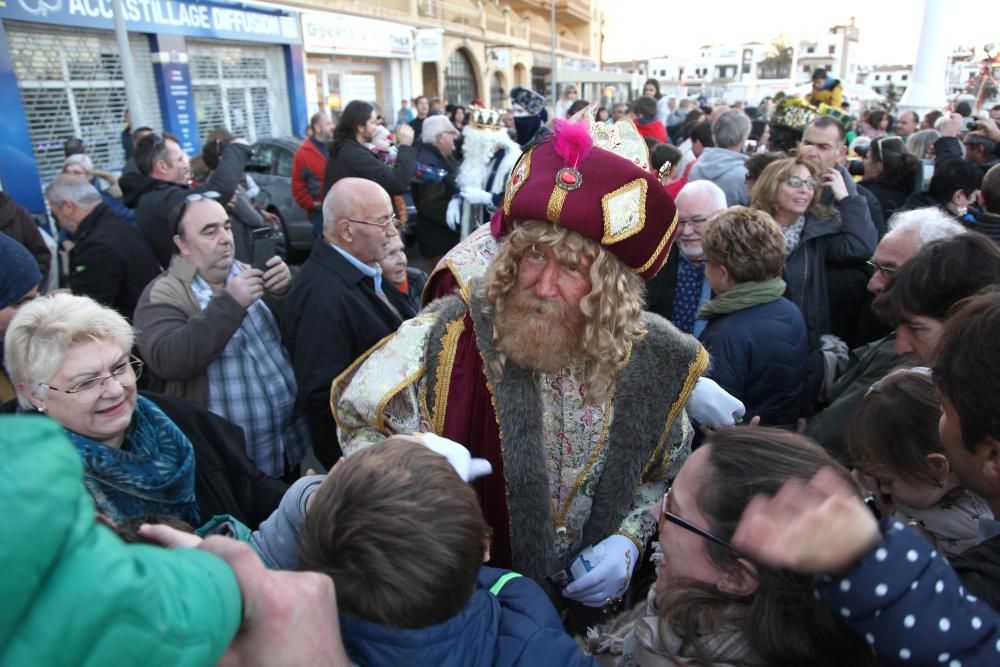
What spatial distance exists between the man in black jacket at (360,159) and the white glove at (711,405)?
13.3ft

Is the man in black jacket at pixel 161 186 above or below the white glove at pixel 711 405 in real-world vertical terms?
above

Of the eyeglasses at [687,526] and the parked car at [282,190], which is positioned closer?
the eyeglasses at [687,526]

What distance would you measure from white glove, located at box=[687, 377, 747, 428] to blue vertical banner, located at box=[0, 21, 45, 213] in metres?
9.94

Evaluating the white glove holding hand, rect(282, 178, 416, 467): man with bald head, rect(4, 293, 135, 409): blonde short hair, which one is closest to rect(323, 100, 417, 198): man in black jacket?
the white glove holding hand

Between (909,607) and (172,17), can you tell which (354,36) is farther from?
(909,607)

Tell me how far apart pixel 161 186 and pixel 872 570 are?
4.46m

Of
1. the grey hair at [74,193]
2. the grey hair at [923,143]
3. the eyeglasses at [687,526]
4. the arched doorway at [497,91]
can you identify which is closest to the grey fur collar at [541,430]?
the eyeglasses at [687,526]

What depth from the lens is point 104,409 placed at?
1786 millimetres

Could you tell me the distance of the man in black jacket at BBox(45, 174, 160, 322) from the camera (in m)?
3.62

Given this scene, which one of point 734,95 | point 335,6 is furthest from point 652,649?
point 734,95

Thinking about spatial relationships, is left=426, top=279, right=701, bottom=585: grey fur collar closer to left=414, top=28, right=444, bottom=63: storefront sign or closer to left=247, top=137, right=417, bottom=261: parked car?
left=247, top=137, right=417, bottom=261: parked car

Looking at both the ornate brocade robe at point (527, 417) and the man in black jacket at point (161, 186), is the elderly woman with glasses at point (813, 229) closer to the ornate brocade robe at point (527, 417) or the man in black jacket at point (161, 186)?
the ornate brocade robe at point (527, 417)

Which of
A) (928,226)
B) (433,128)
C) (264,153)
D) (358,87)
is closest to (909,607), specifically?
(928,226)

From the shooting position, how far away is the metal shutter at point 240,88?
13.3 m
